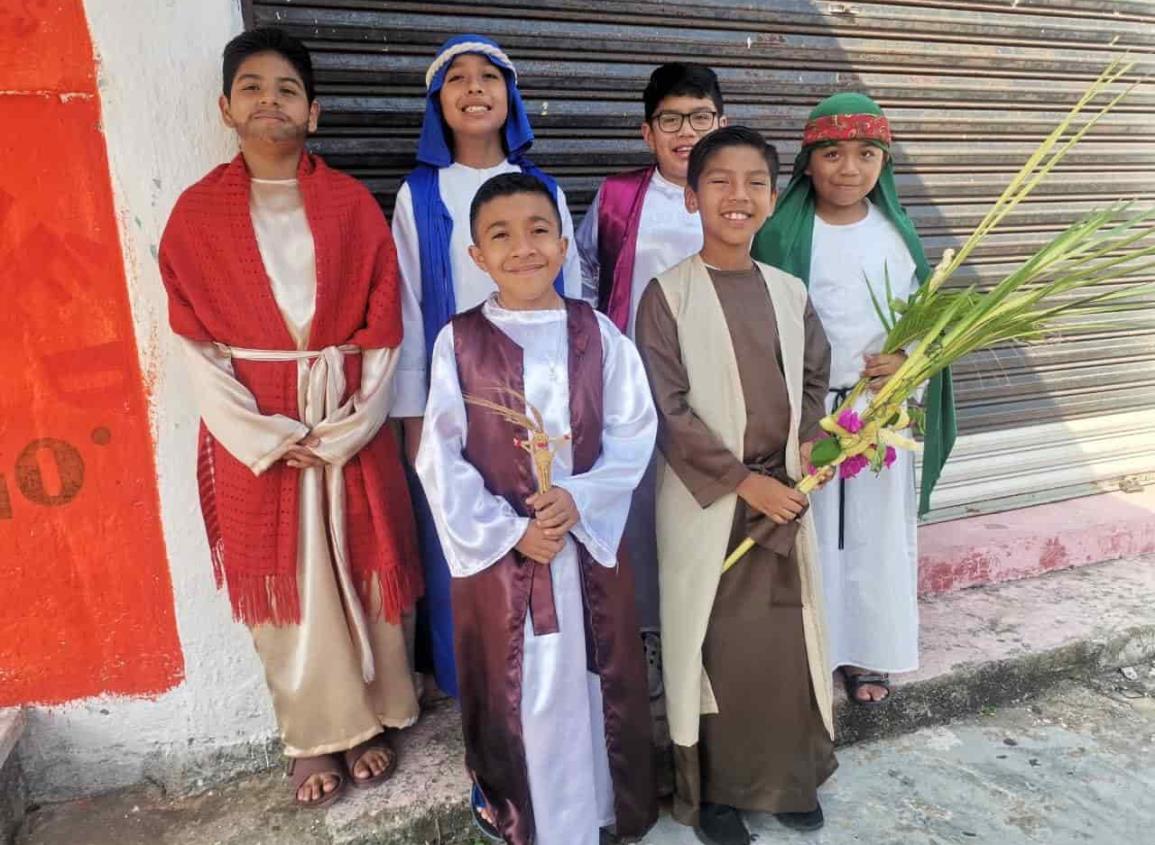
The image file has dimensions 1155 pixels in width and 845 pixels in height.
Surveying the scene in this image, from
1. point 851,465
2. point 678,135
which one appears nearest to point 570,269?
point 678,135

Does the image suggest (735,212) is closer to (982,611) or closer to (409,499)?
(409,499)

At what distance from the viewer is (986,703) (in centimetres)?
312

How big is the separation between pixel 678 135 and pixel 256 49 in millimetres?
1296

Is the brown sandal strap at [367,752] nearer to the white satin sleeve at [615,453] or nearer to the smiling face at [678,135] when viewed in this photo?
the white satin sleeve at [615,453]

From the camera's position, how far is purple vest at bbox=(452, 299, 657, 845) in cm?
210

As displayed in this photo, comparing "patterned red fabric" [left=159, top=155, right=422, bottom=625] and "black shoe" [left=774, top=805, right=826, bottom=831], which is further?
"black shoe" [left=774, top=805, right=826, bottom=831]

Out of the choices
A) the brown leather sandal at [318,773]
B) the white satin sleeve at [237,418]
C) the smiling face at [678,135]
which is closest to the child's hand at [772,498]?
the smiling face at [678,135]

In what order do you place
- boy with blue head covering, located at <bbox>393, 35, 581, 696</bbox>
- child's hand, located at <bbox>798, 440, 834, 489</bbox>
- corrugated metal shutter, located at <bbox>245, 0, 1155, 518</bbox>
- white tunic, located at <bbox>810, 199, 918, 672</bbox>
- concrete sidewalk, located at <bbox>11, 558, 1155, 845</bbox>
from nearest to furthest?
1. child's hand, located at <bbox>798, 440, 834, 489</bbox>
2. concrete sidewalk, located at <bbox>11, 558, 1155, 845</bbox>
3. boy with blue head covering, located at <bbox>393, 35, 581, 696</bbox>
4. white tunic, located at <bbox>810, 199, 918, 672</bbox>
5. corrugated metal shutter, located at <bbox>245, 0, 1155, 518</bbox>

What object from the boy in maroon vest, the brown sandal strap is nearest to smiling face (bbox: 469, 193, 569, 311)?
the boy in maroon vest

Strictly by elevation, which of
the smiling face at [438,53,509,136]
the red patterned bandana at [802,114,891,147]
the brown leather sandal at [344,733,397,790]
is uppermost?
the smiling face at [438,53,509,136]

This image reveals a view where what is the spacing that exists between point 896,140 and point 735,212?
6.53 ft

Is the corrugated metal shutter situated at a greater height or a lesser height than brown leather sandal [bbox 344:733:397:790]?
greater

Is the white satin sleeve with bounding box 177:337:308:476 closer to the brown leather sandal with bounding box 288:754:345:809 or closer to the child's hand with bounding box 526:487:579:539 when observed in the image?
the child's hand with bounding box 526:487:579:539

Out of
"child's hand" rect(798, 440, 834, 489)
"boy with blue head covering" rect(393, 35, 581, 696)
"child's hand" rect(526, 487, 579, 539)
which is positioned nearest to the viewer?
"child's hand" rect(526, 487, 579, 539)
